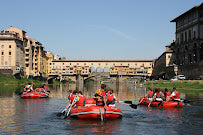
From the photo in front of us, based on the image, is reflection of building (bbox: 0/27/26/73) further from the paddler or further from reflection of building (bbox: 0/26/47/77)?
the paddler

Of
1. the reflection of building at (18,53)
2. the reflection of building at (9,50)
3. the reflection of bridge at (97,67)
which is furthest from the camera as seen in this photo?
the reflection of bridge at (97,67)

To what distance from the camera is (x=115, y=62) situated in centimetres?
14425

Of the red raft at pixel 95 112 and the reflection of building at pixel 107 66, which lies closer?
the red raft at pixel 95 112

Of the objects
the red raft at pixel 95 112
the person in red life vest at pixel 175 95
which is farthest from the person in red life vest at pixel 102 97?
the person in red life vest at pixel 175 95

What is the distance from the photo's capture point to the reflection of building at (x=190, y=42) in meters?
79.0

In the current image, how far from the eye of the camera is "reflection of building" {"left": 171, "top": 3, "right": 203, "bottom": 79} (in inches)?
3110

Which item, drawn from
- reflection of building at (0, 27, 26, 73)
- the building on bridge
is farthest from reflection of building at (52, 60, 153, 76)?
reflection of building at (0, 27, 26, 73)

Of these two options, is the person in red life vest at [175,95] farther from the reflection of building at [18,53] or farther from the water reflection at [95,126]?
the reflection of building at [18,53]

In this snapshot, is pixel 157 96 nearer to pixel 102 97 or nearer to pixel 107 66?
pixel 102 97

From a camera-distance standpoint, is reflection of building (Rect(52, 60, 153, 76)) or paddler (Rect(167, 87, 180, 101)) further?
reflection of building (Rect(52, 60, 153, 76))

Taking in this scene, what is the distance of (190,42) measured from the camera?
8444cm

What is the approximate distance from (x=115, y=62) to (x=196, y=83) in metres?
83.4

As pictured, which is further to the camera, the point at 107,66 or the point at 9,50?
the point at 107,66

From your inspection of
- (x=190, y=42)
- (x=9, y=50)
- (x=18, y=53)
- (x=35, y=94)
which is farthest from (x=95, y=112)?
(x=18, y=53)
